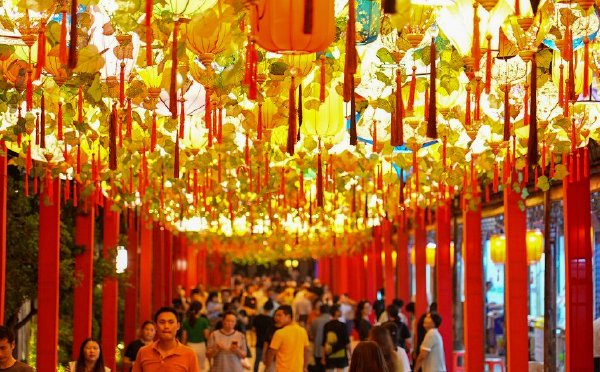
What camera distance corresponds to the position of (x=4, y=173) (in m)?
9.30

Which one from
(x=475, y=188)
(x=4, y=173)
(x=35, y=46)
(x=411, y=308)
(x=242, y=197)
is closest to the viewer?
(x=35, y=46)

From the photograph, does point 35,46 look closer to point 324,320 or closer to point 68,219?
point 68,219

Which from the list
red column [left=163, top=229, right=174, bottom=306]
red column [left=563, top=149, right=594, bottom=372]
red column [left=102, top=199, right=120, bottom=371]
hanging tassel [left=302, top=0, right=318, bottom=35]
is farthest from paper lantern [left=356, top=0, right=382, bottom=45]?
red column [left=163, top=229, right=174, bottom=306]

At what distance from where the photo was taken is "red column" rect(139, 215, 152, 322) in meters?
20.5

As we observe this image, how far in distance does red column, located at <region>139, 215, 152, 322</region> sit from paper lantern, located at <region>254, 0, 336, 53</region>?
16.5m

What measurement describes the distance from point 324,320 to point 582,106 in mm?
7793

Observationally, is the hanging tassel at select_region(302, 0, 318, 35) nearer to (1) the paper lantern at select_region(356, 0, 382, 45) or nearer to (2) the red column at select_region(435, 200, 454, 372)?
(1) the paper lantern at select_region(356, 0, 382, 45)

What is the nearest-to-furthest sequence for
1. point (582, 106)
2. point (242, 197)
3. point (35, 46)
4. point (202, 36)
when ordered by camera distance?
point (202, 36) < point (35, 46) < point (582, 106) < point (242, 197)

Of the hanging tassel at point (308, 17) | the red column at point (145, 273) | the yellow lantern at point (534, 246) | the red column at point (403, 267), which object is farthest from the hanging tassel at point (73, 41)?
the red column at point (403, 267)

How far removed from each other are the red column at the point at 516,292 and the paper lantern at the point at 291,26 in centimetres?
685

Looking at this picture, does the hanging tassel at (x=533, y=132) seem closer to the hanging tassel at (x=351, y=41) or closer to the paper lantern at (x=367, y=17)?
the hanging tassel at (x=351, y=41)

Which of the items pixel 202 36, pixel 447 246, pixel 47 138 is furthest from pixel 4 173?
pixel 447 246

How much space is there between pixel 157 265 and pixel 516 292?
13042 millimetres

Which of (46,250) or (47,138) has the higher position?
(47,138)
